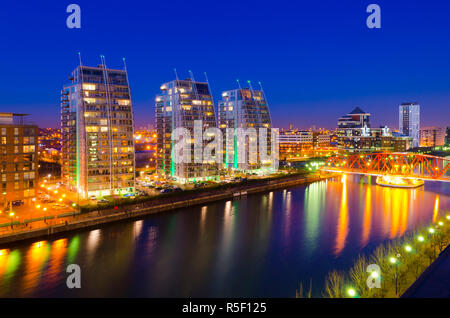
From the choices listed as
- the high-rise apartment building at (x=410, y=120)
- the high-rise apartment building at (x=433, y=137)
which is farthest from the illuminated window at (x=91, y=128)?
the high-rise apartment building at (x=433, y=137)

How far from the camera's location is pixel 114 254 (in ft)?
66.8

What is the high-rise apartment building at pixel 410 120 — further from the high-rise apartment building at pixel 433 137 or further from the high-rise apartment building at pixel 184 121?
the high-rise apartment building at pixel 184 121

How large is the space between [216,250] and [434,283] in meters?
13.1

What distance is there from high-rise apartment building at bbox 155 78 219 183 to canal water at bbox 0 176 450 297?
906cm

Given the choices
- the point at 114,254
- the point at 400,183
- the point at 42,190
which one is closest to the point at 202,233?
→ the point at 114,254

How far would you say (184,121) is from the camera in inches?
1646

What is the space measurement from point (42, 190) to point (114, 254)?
19794 millimetres

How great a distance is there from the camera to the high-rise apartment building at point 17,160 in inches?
1018

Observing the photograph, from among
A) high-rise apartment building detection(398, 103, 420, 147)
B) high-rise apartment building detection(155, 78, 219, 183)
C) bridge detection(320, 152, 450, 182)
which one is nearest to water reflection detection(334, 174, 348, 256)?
bridge detection(320, 152, 450, 182)

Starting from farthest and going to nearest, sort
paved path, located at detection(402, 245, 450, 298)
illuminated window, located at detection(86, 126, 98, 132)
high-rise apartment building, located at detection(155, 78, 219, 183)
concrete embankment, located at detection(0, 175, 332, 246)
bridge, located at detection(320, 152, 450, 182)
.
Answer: high-rise apartment building, located at detection(155, 78, 219, 183), bridge, located at detection(320, 152, 450, 182), illuminated window, located at detection(86, 126, 98, 132), concrete embankment, located at detection(0, 175, 332, 246), paved path, located at detection(402, 245, 450, 298)

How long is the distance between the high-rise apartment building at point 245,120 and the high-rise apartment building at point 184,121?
12074 millimetres

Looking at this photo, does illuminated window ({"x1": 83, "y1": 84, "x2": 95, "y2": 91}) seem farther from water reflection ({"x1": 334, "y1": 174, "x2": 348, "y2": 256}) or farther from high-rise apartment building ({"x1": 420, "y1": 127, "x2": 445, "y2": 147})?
high-rise apartment building ({"x1": 420, "y1": 127, "x2": 445, "y2": 147})

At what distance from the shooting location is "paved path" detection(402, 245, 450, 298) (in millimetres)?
11109
